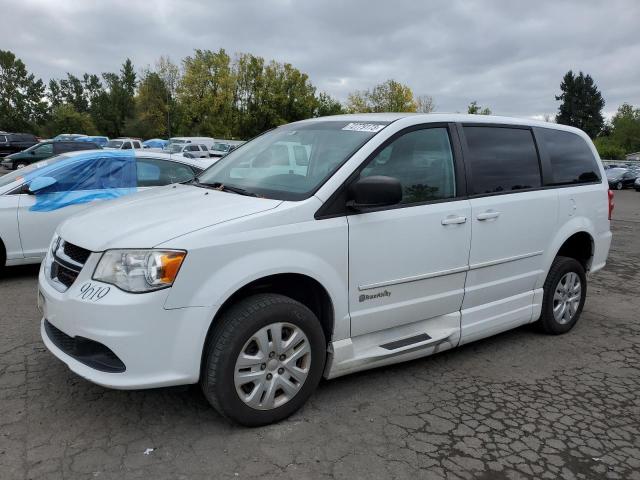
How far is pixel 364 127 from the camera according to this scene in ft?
12.0

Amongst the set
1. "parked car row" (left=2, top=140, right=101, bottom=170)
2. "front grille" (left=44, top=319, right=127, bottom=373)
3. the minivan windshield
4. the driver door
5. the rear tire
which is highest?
"parked car row" (left=2, top=140, right=101, bottom=170)

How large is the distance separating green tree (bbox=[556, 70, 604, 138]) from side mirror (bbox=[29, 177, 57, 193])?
97944 millimetres

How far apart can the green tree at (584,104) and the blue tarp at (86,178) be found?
97009 millimetres

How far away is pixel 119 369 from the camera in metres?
2.75

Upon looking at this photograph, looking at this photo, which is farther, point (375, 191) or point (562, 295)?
point (562, 295)

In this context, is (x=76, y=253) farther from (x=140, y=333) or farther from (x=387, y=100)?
(x=387, y=100)

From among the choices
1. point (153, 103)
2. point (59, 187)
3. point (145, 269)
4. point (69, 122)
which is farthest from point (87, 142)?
point (69, 122)

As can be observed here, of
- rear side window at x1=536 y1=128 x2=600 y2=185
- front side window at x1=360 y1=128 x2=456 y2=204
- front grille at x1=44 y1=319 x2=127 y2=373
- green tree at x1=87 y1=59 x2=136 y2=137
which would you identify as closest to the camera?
front grille at x1=44 y1=319 x2=127 y2=373

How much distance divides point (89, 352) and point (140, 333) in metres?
0.45

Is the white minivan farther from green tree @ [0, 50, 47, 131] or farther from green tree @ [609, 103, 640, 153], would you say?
Answer: green tree @ [609, 103, 640, 153]

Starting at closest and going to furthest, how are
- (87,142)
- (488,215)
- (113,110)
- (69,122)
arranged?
(488,215) → (87,142) → (69,122) → (113,110)

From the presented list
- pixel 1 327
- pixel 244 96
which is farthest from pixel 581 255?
pixel 244 96

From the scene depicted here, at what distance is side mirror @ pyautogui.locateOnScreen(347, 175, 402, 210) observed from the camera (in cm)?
309

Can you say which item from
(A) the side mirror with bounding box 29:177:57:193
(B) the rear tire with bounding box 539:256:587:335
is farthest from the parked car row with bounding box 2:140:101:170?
(B) the rear tire with bounding box 539:256:587:335
